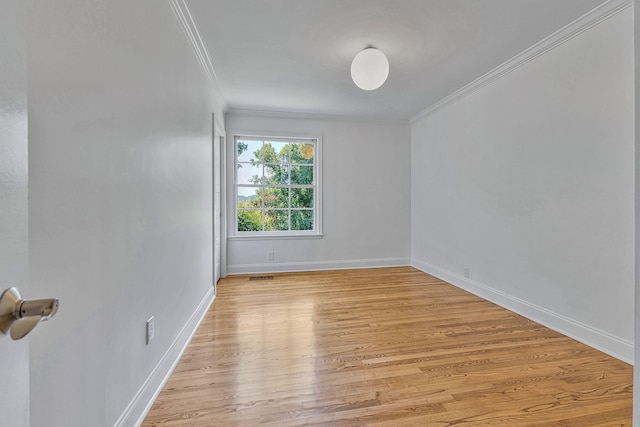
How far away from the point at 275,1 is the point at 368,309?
8.98ft

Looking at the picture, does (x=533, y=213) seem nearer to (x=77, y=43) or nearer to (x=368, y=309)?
(x=368, y=309)

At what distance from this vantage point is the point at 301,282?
3822 millimetres

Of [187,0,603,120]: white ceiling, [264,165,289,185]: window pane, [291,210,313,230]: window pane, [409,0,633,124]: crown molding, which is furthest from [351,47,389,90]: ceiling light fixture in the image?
[291,210,313,230]: window pane

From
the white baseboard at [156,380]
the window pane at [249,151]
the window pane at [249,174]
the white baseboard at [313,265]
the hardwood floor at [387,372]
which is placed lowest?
the hardwood floor at [387,372]

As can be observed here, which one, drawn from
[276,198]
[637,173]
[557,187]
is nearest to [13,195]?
[637,173]

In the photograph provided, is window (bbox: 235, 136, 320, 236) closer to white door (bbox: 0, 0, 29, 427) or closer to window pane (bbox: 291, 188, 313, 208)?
window pane (bbox: 291, 188, 313, 208)

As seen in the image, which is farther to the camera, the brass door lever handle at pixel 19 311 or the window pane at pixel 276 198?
the window pane at pixel 276 198

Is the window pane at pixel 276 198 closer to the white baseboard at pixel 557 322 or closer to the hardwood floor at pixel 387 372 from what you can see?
the hardwood floor at pixel 387 372

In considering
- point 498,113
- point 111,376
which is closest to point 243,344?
point 111,376

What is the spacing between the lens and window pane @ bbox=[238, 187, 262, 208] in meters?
4.35

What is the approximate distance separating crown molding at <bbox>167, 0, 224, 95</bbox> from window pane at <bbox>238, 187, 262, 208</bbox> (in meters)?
1.73

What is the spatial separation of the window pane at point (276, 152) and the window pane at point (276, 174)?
98 millimetres

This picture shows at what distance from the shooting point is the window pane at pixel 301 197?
4523 mm

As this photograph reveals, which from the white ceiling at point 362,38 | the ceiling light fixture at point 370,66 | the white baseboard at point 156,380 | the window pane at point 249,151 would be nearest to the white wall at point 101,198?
the white baseboard at point 156,380
